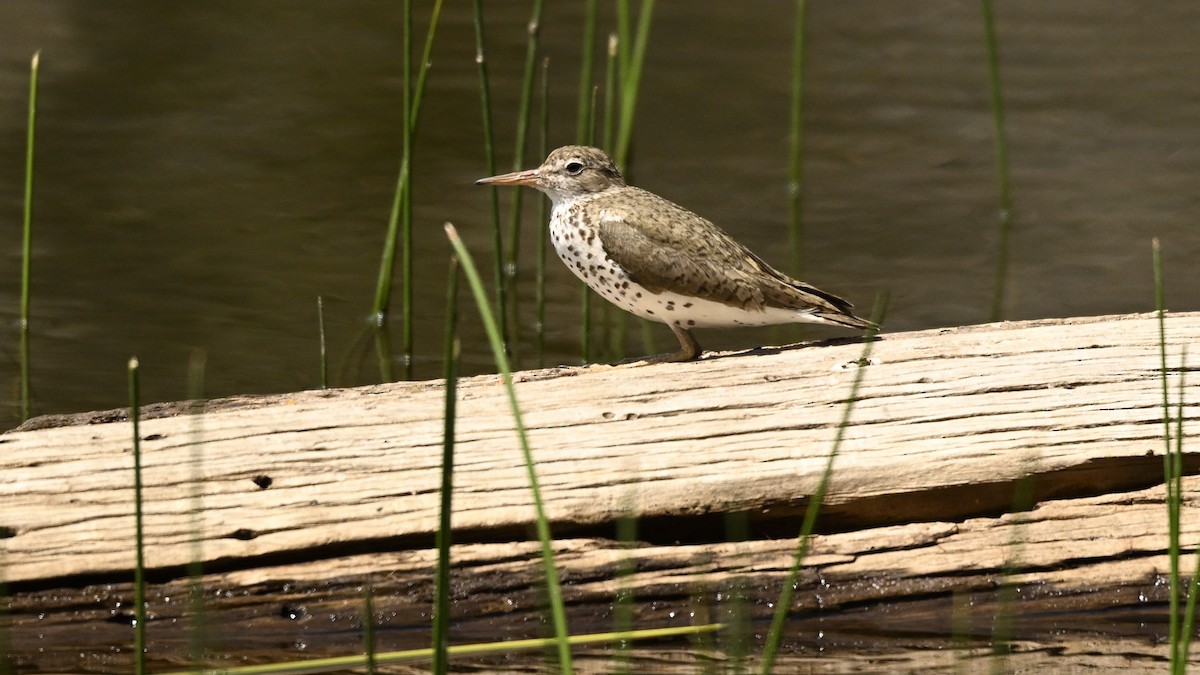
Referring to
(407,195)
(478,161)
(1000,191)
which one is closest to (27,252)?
(407,195)

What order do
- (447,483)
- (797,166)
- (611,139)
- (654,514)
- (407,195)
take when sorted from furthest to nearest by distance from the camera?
(797,166) → (611,139) → (407,195) → (654,514) → (447,483)

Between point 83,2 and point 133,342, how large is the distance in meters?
5.95

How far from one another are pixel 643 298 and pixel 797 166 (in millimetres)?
4194

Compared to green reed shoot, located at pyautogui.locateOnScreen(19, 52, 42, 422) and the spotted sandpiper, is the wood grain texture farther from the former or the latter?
green reed shoot, located at pyautogui.locateOnScreen(19, 52, 42, 422)

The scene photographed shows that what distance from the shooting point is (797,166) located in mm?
9344

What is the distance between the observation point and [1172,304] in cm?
817

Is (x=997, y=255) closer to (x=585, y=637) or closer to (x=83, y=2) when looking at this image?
(x=585, y=637)

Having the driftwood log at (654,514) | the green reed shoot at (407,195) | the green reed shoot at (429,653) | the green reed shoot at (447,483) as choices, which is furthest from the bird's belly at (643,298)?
the green reed shoot at (447,483)

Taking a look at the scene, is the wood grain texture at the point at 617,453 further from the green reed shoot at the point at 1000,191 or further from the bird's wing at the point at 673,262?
the green reed shoot at the point at 1000,191

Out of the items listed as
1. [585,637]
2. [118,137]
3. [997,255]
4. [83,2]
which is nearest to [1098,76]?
[997,255]

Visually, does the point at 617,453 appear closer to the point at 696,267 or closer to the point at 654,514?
the point at 654,514

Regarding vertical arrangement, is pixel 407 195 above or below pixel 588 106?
below

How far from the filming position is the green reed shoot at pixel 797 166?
26.8 ft


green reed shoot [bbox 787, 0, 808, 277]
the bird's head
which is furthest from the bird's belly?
green reed shoot [bbox 787, 0, 808, 277]
